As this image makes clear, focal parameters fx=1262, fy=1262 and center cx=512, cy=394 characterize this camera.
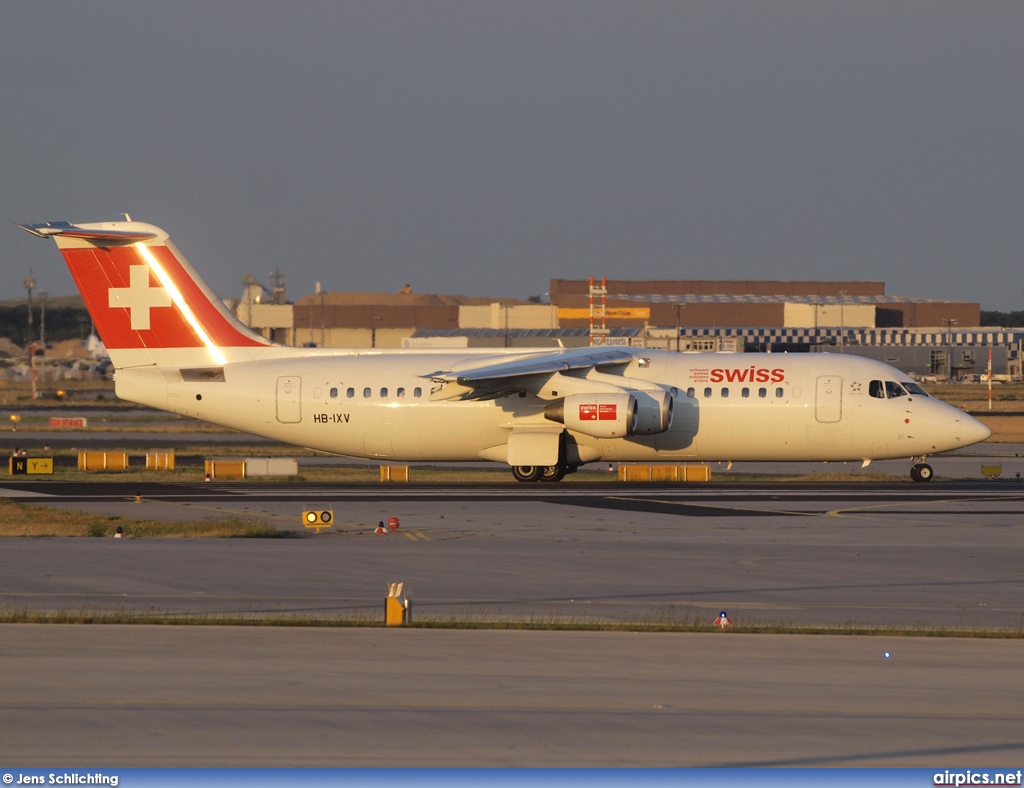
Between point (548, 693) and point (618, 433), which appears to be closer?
point (548, 693)

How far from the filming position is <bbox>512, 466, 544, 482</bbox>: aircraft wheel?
35.9 metres

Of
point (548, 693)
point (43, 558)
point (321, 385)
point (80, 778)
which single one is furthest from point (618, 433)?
point (80, 778)

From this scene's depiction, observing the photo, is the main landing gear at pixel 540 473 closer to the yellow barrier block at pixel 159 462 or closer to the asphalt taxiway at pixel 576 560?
the asphalt taxiway at pixel 576 560

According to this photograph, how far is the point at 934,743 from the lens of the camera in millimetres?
9906

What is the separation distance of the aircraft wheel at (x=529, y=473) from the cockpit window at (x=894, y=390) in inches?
389

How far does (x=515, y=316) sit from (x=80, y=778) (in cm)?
12016

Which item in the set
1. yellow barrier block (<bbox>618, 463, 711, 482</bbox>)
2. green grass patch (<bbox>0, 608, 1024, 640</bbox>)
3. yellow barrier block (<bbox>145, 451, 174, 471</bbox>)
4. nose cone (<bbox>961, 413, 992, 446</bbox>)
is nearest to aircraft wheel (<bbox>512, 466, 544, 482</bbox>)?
yellow barrier block (<bbox>618, 463, 711, 482</bbox>)

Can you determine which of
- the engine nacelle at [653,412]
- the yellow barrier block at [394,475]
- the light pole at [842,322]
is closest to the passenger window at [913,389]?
the engine nacelle at [653,412]

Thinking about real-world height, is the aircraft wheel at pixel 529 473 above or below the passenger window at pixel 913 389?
below

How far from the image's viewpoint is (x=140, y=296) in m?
36.6

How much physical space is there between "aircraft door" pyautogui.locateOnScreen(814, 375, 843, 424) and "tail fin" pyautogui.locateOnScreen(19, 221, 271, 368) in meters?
17.6

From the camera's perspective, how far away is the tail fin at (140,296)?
36.5 m

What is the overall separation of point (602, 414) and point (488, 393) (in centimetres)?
350

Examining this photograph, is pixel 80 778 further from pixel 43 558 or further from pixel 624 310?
pixel 624 310
